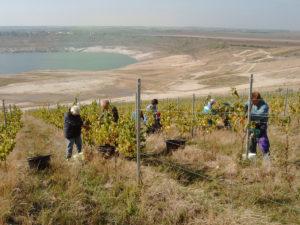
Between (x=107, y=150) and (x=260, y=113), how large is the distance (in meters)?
3.49

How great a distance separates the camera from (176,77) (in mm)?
67812

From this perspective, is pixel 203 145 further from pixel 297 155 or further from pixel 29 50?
pixel 29 50

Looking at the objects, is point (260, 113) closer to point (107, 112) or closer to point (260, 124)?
point (260, 124)

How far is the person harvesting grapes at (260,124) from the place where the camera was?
28.4 ft

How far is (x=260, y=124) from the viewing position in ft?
28.6

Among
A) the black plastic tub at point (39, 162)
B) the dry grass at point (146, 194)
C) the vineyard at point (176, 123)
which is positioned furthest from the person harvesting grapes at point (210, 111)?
the black plastic tub at point (39, 162)

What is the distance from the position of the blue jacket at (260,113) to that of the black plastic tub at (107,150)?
324 cm

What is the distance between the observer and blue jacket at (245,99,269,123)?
8648 mm

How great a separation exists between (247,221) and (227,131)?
6.42 meters

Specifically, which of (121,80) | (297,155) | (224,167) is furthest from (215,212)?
(121,80)

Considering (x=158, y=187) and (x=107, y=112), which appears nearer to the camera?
(x=158, y=187)

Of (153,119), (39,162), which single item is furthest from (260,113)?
(39,162)

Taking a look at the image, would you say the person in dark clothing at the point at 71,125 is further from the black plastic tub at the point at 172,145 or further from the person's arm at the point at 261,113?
the person's arm at the point at 261,113

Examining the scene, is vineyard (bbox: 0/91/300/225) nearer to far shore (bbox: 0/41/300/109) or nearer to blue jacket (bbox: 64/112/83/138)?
blue jacket (bbox: 64/112/83/138)
